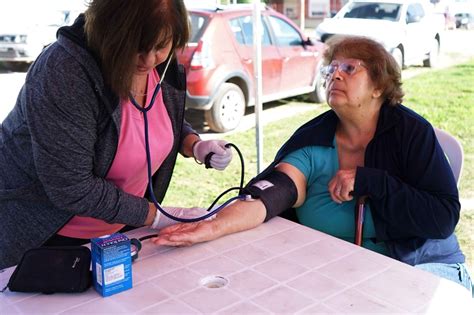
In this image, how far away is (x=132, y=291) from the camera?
4.16 feet

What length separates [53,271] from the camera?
126 cm

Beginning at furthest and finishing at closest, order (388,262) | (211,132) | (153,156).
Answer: (211,132)
(153,156)
(388,262)

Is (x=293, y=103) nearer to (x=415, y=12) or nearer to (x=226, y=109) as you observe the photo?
(x=226, y=109)

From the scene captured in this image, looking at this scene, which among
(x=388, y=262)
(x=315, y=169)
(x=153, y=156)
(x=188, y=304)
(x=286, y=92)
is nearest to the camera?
(x=188, y=304)

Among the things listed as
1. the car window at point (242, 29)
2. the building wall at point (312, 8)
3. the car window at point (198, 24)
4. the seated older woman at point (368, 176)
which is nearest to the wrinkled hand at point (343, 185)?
the seated older woman at point (368, 176)

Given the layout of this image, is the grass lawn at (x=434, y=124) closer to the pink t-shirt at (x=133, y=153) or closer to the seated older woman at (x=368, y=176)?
the seated older woman at (x=368, y=176)

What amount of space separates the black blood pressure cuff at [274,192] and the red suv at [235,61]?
3361 millimetres

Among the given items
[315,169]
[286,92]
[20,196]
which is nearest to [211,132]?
[286,92]

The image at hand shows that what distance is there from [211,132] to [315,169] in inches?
155

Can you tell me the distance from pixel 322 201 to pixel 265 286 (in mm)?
700

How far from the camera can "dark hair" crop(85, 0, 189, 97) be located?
4.37ft

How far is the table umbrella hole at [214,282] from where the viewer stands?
1.30m

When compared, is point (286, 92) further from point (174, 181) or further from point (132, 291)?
point (132, 291)

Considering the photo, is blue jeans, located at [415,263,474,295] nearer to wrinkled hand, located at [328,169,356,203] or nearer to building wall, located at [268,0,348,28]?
wrinkled hand, located at [328,169,356,203]
